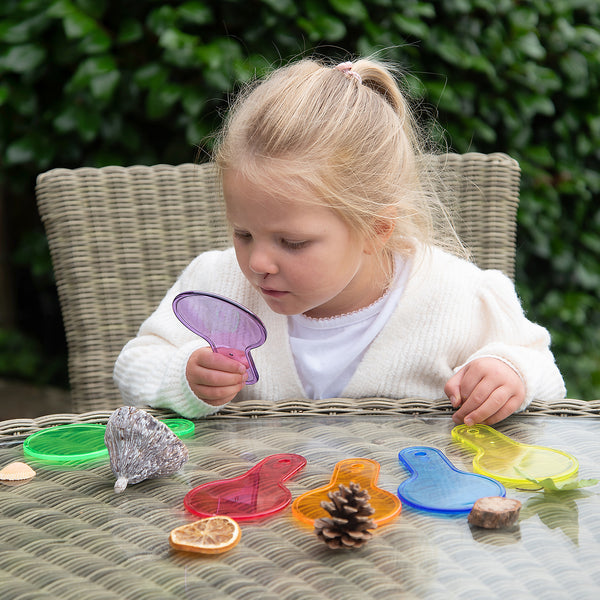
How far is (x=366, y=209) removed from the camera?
3.92 ft

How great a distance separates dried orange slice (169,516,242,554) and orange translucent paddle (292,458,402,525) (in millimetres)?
79

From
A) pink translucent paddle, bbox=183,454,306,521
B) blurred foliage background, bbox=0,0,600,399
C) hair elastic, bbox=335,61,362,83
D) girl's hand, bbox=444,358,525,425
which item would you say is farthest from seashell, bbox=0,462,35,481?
blurred foliage background, bbox=0,0,600,399

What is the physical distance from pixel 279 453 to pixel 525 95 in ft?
6.01

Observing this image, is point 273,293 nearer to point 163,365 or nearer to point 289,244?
point 289,244

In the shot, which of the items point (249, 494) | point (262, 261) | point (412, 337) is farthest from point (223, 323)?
point (412, 337)

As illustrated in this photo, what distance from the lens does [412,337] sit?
53.9 inches

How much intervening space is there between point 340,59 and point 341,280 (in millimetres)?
1117

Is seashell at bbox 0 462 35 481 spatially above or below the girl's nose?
below

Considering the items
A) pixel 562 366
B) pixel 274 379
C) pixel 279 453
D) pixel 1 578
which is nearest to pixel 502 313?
pixel 274 379

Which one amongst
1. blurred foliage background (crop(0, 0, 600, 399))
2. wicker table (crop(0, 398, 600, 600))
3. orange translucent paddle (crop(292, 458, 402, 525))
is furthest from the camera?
blurred foliage background (crop(0, 0, 600, 399))

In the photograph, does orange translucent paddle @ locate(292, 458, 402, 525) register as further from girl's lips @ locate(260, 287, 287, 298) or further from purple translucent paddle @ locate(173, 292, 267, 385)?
girl's lips @ locate(260, 287, 287, 298)

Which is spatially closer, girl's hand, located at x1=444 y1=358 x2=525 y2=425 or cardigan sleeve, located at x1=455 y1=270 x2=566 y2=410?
girl's hand, located at x1=444 y1=358 x2=525 y2=425

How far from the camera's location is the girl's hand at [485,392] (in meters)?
1.02

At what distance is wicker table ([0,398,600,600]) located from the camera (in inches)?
25.3
